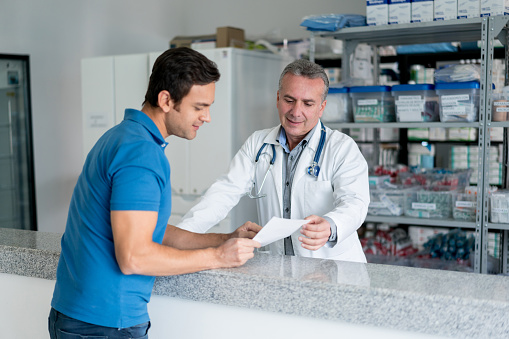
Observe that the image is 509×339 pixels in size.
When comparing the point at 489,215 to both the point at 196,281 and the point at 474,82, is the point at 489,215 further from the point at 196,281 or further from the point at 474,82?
the point at 196,281

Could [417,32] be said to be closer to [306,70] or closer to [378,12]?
[378,12]

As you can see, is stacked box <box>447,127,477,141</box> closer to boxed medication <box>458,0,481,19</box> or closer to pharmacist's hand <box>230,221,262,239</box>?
boxed medication <box>458,0,481,19</box>

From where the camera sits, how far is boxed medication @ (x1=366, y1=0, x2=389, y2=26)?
317 cm

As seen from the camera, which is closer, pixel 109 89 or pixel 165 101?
pixel 165 101

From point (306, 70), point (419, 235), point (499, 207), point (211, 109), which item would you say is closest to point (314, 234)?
point (306, 70)

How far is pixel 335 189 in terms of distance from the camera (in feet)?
6.77

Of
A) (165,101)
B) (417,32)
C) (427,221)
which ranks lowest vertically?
(427,221)

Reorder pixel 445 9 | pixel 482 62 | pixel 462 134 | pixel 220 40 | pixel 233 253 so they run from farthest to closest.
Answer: pixel 462 134, pixel 220 40, pixel 445 9, pixel 482 62, pixel 233 253

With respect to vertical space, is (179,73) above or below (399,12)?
below

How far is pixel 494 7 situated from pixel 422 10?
0.36 metres

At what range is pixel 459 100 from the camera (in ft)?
9.94

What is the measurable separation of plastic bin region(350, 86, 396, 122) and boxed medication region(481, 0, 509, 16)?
64 centimetres

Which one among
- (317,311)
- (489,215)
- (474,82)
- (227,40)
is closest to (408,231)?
(489,215)

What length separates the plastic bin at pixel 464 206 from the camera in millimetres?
3092
